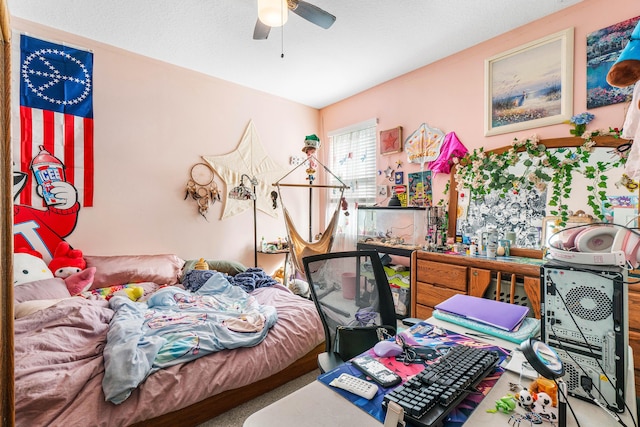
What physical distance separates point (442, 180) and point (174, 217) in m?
2.70

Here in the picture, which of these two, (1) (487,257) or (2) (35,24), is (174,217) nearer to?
(2) (35,24)

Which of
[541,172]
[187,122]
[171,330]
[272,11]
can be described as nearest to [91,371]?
[171,330]

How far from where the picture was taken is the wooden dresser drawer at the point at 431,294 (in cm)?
220

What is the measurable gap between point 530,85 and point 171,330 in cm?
302

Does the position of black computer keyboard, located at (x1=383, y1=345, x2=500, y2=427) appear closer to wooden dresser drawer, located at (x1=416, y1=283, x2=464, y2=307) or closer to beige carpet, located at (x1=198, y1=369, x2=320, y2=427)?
beige carpet, located at (x1=198, y1=369, x2=320, y2=427)

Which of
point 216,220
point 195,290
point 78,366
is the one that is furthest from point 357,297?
point 216,220

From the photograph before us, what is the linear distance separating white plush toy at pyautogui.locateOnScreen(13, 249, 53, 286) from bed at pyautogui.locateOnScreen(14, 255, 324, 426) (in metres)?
0.47

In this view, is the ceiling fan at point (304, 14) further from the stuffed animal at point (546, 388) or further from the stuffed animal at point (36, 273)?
the stuffed animal at point (36, 273)

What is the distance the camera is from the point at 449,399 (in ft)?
2.10

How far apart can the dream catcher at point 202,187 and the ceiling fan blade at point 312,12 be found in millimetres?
1920

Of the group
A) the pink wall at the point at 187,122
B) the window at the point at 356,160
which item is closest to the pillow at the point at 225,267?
the pink wall at the point at 187,122

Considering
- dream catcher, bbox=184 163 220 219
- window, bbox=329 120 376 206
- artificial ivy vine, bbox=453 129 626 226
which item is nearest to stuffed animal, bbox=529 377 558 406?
artificial ivy vine, bbox=453 129 626 226

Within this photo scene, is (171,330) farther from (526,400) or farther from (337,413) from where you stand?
(526,400)

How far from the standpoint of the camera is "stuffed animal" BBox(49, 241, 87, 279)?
2.19 metres
